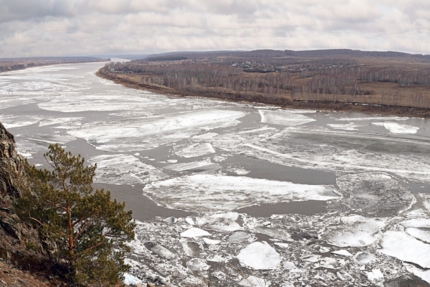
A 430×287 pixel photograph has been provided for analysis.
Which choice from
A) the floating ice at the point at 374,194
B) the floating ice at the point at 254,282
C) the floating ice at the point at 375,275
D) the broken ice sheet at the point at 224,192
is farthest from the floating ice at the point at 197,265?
the floating ice at the point at 374,194

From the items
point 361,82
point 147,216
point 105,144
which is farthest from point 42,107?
point 361,82

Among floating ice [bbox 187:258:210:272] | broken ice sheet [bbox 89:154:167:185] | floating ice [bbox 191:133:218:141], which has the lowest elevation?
floating ice [bbox 187:258:210:272]

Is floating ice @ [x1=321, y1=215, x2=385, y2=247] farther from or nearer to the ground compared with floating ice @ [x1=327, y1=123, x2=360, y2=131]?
nearer to the ground

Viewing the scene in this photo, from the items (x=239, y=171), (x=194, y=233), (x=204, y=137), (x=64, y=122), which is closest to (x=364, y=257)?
(x=194, y=233)

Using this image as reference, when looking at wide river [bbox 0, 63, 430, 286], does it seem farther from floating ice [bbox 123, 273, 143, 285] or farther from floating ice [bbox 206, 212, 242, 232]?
floating ice [bbox 123, 273, 143, 285]

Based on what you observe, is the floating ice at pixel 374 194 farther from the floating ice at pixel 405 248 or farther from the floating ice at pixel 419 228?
the floating ice at pixel 405 248

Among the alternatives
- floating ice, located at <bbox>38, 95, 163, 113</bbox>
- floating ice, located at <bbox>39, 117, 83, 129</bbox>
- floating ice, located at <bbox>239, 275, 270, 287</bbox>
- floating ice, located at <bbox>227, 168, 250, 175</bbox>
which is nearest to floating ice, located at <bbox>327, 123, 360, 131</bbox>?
floating ice, located at <bbox>227, 168, 250, 175</bbox>
